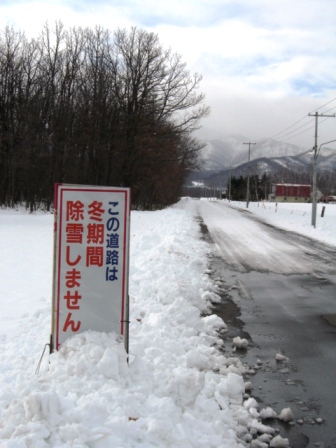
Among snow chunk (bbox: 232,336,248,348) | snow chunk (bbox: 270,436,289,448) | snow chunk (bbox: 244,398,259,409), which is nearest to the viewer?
snow chunk (bbox: 270,436,289,448)

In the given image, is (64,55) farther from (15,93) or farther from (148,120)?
(148,120)

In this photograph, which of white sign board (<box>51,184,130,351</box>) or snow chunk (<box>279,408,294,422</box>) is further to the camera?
white sign board (<box>51,184,130,351</box>)

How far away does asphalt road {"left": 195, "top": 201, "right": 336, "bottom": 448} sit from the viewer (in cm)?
391

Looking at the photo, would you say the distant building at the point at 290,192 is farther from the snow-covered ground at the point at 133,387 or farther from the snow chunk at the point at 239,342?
the snow-covered ground at the point at 133,387

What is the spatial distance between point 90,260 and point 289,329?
3674mm

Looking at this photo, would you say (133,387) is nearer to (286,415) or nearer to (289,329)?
(286,415)

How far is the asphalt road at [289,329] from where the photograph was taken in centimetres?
391

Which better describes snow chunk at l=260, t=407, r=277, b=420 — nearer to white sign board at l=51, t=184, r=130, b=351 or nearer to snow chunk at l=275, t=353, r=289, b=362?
snow chunk at l=275, t=353, r=289, b=362

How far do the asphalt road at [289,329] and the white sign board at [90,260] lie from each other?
1.77 meters

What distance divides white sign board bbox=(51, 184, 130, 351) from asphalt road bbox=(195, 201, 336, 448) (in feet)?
5.82

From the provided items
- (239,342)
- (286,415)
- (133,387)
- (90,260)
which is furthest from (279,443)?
(90,260)

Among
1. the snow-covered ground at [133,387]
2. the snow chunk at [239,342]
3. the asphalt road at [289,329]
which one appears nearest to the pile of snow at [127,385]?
the snow-covered ground at [133,387]

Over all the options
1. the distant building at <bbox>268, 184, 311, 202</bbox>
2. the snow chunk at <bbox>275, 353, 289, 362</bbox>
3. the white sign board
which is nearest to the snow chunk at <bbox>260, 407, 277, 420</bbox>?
the snow chunk at <bbox>275, 353, 289, 362</bbox>

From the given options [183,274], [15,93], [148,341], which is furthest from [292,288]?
[15,93]
